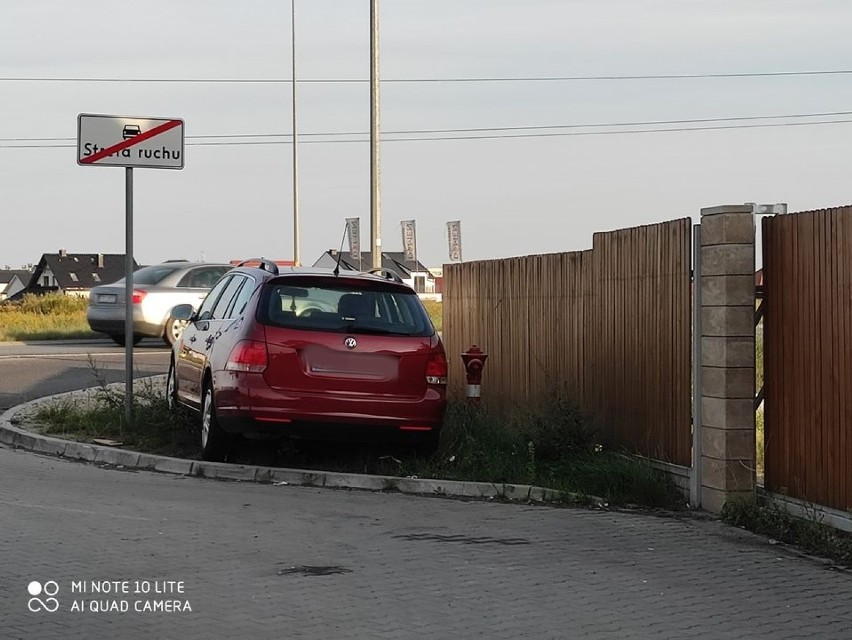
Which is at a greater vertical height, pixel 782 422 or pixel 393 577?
pixel 782 422

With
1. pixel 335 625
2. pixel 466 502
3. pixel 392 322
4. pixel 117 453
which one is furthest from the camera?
pixel 117 453

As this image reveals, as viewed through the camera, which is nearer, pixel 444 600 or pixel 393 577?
pixel 444 600

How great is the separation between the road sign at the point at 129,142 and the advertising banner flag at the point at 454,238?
2819cm

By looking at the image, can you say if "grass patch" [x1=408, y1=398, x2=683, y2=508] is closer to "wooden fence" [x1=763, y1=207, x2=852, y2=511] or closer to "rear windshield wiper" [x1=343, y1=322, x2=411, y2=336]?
"wooden fence" [x1=763, y1=207, x2=852, y2=511]

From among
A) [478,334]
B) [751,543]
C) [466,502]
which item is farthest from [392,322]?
[478,334]

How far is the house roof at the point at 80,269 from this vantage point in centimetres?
12925

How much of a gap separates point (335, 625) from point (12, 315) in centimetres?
4362

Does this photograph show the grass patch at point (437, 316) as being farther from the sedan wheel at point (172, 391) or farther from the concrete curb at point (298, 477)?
the concrete curb at point (298, 477)

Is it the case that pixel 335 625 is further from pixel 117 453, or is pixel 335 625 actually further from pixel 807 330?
pixel 117 453

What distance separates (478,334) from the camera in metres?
15.9

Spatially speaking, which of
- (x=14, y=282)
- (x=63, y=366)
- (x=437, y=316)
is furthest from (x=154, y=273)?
(x=14, y=282)

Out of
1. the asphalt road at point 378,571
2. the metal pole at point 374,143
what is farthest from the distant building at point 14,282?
the asphalt road at point 378,571

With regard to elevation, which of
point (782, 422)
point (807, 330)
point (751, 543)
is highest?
point (807, 330)

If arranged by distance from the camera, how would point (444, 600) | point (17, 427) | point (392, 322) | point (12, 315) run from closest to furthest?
point (444, 600) → point (392, 322) → point (17, 427) → point (12, 315)
